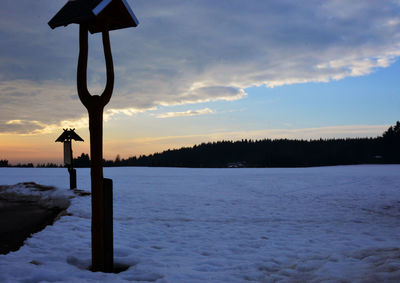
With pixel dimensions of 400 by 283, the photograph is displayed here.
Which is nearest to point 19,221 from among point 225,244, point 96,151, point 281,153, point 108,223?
point 108,223

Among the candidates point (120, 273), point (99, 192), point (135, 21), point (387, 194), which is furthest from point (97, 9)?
point (387, 194)

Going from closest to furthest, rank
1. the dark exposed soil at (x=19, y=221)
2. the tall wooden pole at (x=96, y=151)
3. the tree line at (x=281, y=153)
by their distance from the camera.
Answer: the tall wooden pole at (x=96, y=151), the dark exposed soil at (x=19, y=221), the tree line at (x=281, y=153)

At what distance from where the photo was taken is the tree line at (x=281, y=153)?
255 feet

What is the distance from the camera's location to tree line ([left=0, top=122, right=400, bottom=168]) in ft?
255

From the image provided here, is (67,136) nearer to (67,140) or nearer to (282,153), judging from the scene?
(67,140)

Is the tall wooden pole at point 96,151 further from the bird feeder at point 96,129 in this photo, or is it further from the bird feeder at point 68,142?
the bird feeder at point 68,142

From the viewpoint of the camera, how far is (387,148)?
253 feet

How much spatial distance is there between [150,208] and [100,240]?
24.8 ft

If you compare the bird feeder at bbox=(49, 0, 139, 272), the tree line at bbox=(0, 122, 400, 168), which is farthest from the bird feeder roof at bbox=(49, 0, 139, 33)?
the tree line at bbox=(0, 122, 400, 168)

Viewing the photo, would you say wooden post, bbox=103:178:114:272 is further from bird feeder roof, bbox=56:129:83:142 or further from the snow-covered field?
bird feeder roof, bbox=56:129:83:142

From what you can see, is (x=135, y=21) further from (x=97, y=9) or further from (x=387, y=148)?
(x=387, y=148)

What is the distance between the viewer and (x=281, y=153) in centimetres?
9019

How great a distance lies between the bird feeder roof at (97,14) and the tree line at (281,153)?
64.3 metres

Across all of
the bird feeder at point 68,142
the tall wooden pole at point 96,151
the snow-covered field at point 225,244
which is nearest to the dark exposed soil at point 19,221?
the snow-covered field at point 225,244
